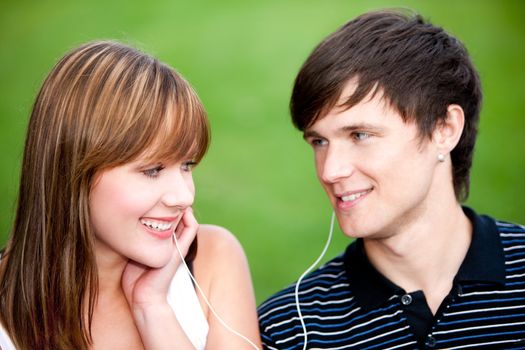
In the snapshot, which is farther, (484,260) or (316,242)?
(316,242)

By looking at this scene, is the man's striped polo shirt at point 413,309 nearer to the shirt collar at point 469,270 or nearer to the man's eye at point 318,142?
the shirt collar at point 469,270

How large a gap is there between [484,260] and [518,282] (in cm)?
17

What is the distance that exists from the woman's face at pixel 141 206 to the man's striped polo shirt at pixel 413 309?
0.70 meters

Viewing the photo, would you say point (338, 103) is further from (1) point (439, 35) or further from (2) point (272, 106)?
(2) point (272, 106)

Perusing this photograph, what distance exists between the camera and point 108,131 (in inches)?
131

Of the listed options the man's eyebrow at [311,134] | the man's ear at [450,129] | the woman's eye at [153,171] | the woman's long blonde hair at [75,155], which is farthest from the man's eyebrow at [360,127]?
the woman's eye at [153,171]

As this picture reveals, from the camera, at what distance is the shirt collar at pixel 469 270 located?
12.1 feet

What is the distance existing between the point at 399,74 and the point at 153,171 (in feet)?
3.87

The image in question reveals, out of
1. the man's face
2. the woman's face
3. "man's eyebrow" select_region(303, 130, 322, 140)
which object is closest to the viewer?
the woman's face

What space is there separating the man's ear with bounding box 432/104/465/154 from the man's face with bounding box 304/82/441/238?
0.16 meters

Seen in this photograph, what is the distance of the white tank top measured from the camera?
3.64 m

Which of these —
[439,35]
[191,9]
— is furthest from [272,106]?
[439,35]

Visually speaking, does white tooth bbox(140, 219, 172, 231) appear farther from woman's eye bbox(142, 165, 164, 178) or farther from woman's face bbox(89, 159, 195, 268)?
woman's eye bbox(142, 165, 164, 178)

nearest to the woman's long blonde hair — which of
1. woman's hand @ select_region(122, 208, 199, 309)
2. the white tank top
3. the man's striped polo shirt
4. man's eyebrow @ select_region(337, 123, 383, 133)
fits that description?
woman's hand @ select_region(122, 208, 199, 309)
